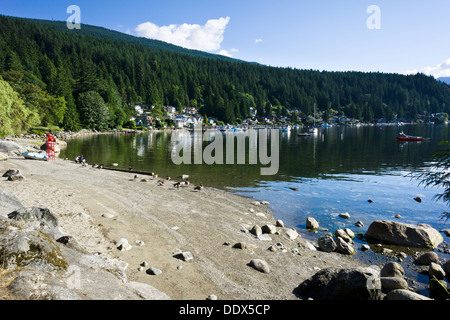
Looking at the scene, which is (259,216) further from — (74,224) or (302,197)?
(74,224)

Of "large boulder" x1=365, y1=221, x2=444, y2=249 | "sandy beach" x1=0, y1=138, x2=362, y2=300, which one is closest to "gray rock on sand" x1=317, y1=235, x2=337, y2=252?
"sandy beach" x1=0, y1=138, x2=362, y2=300

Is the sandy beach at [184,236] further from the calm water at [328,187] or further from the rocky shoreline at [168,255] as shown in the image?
the calm water at [328,187]

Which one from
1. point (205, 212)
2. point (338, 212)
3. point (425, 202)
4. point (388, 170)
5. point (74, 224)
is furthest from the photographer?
point (388, 170)

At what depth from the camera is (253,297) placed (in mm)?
9258

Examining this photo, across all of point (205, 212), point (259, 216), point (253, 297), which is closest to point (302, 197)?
point (259, 216)

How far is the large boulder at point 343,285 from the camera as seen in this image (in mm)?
8938

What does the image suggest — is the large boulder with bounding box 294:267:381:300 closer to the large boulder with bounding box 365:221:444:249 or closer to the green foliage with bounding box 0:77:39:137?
the large boulder with bounding box 365:221:444:249

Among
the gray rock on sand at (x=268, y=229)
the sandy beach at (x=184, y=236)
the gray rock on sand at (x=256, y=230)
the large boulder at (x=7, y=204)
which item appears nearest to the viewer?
the sandy beach at (x=184, y=236)

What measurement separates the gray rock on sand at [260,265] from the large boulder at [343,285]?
4.90ft

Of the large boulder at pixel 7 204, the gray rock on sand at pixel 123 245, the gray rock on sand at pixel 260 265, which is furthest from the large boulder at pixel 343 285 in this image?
the large boulder at pixel 7 204

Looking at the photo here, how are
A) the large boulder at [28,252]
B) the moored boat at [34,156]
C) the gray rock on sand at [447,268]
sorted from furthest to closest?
the moored boat at [34,156] < the gray rock on sand at [447,268] < the large boulder at [28,252]

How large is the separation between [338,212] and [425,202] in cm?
950

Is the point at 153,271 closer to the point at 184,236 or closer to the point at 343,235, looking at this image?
the point at 184,236

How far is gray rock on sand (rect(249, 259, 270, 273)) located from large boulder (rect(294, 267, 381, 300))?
1493 mm
